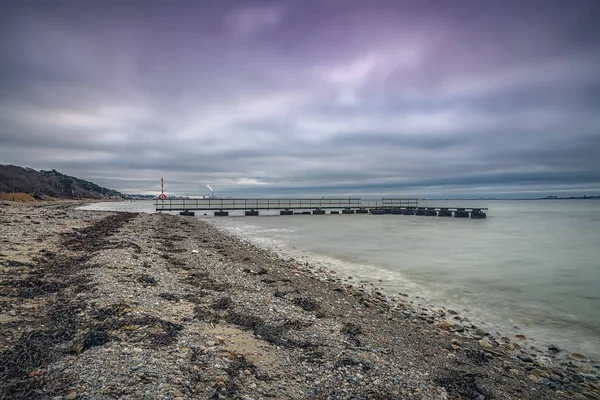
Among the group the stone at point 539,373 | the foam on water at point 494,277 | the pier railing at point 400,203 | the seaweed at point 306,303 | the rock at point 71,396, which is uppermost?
the pier railing at point 400,203

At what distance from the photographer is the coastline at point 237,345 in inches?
158

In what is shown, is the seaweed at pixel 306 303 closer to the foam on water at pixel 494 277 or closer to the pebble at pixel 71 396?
the foam on water at pixel 494 277

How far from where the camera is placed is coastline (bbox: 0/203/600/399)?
4.01 meters

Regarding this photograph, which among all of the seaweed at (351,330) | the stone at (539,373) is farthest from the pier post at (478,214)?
the seaweed at (351,330)

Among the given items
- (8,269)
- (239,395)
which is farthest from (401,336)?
(8,269)

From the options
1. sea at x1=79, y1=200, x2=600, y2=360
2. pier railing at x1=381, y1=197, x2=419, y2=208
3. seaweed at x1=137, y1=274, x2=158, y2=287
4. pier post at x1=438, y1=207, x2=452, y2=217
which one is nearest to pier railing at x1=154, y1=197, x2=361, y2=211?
pier railing at x1=381, y1=197, x2=419, y2=208

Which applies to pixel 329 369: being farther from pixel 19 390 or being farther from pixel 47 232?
pixel 47 232

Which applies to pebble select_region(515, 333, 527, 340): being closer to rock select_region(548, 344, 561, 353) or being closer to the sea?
the sea

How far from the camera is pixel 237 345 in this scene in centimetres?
530

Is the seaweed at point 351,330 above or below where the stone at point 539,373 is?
above

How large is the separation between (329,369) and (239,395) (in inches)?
59.3

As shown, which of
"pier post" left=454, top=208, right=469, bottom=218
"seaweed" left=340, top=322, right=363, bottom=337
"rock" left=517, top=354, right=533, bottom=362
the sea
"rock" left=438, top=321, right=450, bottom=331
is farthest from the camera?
"pier post" left=454, top=208, right=469, bottom=218

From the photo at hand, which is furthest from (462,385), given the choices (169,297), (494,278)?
(494,278)

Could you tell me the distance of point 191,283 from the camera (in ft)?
30.9
